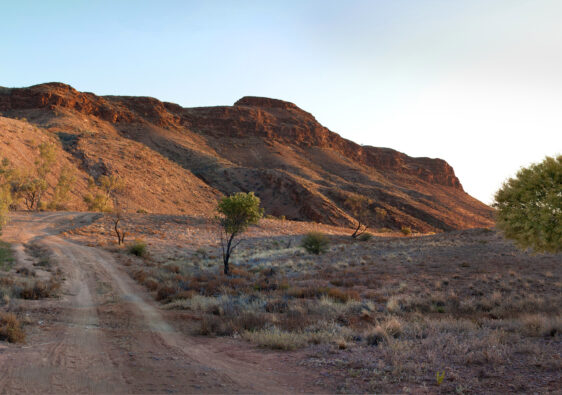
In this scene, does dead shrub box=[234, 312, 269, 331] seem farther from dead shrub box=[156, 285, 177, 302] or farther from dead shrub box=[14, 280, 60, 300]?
dead shrub box=[14, 280, 60, 300]

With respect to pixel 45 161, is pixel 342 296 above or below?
below

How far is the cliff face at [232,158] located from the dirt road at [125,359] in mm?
47744

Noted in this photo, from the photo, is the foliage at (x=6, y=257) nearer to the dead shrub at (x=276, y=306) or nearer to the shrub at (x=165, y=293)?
the shrub at (x=165, y=293)

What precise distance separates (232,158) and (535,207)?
89.7 meters

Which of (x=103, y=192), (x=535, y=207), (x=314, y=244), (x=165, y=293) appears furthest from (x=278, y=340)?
(x=103, y=192)

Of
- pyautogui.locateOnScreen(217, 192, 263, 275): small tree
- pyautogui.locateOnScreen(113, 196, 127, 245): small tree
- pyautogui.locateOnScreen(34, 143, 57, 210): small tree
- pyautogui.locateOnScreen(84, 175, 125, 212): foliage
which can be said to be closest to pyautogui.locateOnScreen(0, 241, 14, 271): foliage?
pyautogui.locateOnScreen(113, 196, 127, 245): small tree

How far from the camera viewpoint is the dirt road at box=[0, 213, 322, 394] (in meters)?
5.45

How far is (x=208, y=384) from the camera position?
559 cm

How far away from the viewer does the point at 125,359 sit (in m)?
6.66

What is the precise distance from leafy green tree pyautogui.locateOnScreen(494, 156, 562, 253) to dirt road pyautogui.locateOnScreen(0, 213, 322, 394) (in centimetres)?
1037

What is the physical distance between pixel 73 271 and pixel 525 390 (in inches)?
777

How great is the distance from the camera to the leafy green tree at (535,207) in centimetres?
1174

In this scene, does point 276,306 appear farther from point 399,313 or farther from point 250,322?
point 399,313

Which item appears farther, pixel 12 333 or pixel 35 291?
pixel 35 291
